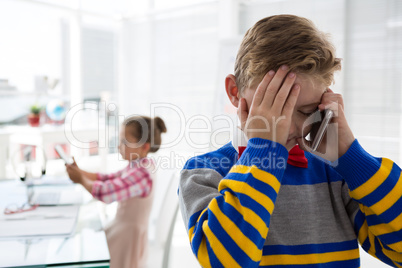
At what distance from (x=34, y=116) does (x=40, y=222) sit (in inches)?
109

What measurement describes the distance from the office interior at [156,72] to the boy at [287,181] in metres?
1.44

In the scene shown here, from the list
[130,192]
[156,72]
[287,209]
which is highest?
[156,72]

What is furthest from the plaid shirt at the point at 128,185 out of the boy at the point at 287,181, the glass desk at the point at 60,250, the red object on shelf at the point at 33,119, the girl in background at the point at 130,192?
the red object on shelf at the point at 33,119

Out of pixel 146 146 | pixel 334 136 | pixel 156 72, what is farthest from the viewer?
pixel 156 72

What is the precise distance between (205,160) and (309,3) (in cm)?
268

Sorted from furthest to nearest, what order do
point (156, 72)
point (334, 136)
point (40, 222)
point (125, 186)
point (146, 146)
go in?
point (156, 72) → point (146, 146) → point (125, 186) → point (40, 222) → point (334, 136)

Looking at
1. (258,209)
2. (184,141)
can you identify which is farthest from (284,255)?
(184,141)

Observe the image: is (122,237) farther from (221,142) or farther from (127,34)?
(127,34)

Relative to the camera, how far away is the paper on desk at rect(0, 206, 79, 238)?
42.6 inches

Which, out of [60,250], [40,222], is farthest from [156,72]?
[60,250]

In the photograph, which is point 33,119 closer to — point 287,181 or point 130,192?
point 130,192

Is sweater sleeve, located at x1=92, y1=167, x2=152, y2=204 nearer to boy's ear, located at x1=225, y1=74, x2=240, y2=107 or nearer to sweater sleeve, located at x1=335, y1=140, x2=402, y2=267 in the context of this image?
boy's ear, located at x1=225, y1=74, x2=240, y2=107

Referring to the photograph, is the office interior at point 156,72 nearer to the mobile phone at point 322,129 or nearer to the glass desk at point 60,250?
the glass desk at point 60,250

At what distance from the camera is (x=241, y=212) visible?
1.89 feet
